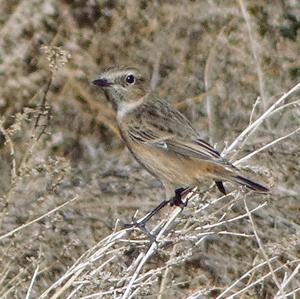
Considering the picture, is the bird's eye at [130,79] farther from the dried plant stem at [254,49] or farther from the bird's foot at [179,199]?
the dried plant stem at [254,49]

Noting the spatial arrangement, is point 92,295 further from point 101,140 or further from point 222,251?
point 101,140

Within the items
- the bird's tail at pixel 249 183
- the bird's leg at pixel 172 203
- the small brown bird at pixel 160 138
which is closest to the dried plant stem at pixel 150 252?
the bird's leg at pixel 172 203

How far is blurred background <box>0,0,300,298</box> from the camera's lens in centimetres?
891

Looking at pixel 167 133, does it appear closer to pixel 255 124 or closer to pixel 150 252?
pixel 255 124

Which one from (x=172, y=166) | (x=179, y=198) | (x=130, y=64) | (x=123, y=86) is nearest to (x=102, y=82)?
(x=123, y=86)

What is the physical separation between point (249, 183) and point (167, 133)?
3.33 feet

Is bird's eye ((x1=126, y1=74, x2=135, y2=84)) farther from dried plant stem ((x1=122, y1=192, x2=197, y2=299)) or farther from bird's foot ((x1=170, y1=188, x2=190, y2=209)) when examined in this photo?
dried plant stem ((x1=122, y1=192, x2=197, y2=299))

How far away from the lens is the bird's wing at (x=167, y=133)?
6.49 meters

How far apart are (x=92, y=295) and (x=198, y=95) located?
554 cm

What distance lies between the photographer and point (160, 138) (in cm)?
661

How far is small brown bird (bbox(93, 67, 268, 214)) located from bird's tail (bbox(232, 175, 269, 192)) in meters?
0.03

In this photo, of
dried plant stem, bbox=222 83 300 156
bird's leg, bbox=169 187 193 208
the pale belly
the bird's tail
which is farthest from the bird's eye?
the bird's tail

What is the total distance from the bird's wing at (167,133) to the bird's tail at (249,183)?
472mm

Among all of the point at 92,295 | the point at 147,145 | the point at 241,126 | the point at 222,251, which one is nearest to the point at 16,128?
the point at 92,295
